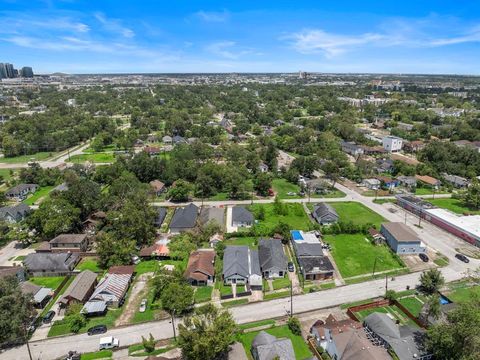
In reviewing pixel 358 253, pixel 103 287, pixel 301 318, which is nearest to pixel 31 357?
pixel 103 287

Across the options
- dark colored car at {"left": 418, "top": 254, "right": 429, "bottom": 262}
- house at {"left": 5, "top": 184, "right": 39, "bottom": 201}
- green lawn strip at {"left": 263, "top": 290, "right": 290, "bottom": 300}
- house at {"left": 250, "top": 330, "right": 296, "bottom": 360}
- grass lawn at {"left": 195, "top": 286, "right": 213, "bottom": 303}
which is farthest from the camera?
house at {"left": 5, "top": 184, "right": 39, "bottom": 201}

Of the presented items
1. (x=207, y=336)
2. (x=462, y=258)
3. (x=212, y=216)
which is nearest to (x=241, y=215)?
(x=212, y=216)

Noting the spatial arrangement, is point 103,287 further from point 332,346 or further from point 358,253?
point 358,253

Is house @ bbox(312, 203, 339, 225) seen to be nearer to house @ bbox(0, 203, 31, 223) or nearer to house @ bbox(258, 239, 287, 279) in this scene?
house @ bbox(258, 239, 287, 279)

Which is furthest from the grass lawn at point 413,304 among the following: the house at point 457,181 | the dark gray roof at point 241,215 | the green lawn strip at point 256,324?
the house at point 457,181

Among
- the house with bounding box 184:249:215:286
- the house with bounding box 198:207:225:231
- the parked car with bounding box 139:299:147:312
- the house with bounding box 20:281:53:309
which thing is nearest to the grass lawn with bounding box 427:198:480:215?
the house with bounding box 198:207:225:231

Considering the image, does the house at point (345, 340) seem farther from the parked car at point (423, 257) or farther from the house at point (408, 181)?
the house at point (408, 181)
